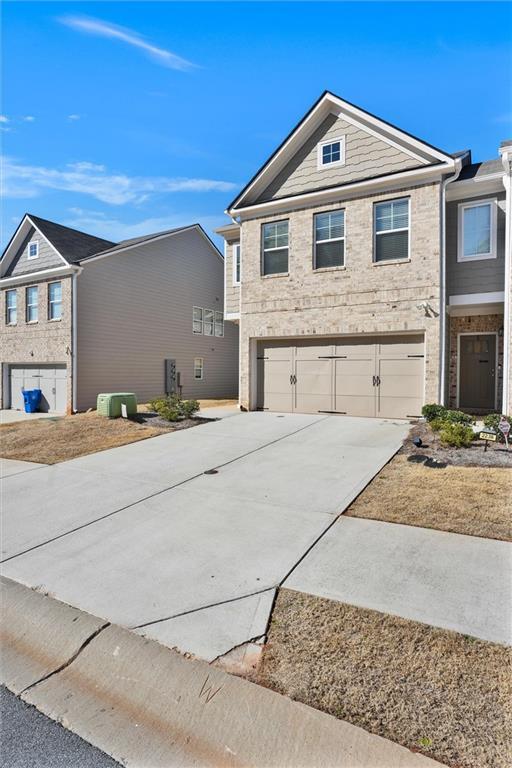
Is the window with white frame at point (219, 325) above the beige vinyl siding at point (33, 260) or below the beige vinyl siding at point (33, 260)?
below

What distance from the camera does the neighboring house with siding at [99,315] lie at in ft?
53.4

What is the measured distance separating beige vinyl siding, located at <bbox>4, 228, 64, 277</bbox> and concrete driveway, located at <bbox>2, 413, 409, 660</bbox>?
12.4 m

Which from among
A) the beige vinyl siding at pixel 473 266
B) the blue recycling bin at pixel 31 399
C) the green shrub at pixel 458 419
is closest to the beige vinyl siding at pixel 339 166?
the beige vinyl siding at pixel 473 266

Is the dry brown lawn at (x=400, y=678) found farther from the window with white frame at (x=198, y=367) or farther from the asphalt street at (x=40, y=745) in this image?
the window with white frame at (x=198, y=367)

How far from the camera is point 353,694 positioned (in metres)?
2.13

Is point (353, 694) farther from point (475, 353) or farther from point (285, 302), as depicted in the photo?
point (475, 353)

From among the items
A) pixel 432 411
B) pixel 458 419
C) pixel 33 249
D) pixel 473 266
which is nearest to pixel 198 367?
pixel 33 249

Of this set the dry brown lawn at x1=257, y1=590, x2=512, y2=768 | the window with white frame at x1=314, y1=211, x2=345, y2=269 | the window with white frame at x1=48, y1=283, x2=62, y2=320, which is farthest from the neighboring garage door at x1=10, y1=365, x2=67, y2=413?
the dry brown lawn at x1=257, y1=590, x2=512, y2=768

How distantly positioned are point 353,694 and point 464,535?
2365mm

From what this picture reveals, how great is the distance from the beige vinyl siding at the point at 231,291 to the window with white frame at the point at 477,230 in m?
6.72

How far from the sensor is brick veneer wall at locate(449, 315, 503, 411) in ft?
38.8

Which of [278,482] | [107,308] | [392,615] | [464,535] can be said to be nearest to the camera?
[392,615]

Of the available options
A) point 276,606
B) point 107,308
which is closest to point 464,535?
point 276,606

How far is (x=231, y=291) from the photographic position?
45.6ft
